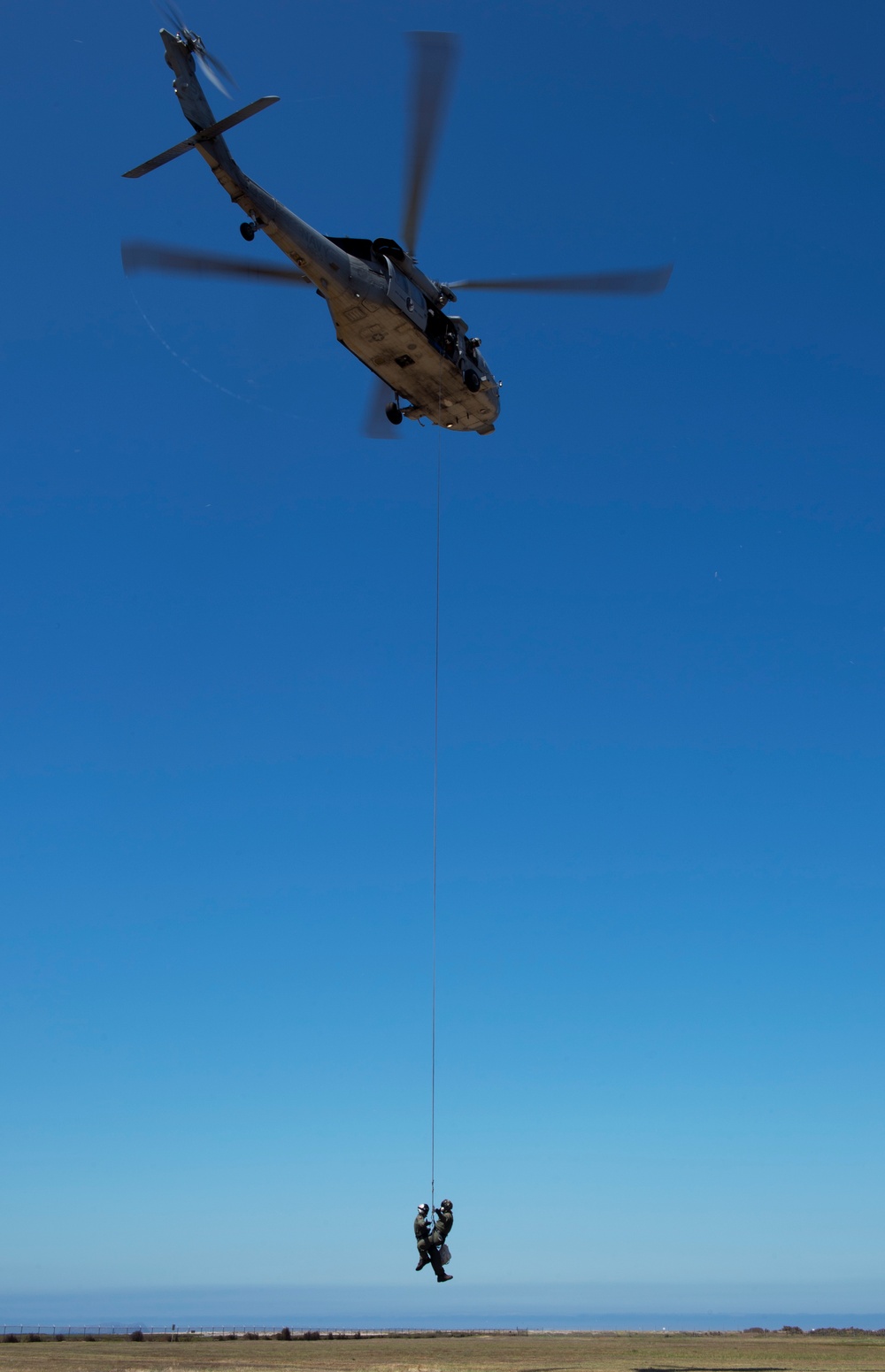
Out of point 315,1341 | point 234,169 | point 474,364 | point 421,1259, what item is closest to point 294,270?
point 234,169

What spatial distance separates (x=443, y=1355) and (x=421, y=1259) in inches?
Result: 239

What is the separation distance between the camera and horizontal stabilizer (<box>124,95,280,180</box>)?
79.6ft

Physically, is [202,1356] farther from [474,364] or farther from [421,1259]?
[474,364]

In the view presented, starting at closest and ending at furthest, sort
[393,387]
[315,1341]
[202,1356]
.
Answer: [202,1356] < [393,387] < [315,1341]

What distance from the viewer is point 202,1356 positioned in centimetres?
2436

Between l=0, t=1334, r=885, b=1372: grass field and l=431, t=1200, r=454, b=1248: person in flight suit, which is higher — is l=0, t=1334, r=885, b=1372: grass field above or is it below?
below

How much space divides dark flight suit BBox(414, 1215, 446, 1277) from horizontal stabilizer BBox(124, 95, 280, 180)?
22.6 m

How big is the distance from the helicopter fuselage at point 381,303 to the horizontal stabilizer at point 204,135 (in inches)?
7.4

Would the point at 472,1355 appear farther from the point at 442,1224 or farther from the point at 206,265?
the point at 206,265

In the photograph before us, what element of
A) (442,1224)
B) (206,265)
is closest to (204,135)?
(206,265)

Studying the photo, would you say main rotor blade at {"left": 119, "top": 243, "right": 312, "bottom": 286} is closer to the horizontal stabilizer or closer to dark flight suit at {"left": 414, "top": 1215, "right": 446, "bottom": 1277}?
the horizontal stabilizer

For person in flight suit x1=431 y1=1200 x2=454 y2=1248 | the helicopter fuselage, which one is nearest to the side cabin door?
the helicopter fuselage

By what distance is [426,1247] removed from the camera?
2098cm

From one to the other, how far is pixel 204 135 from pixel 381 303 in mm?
5348
